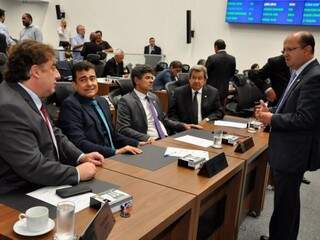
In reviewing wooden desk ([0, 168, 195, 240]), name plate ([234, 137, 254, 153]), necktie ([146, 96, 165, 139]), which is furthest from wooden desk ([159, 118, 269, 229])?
wooden desk ([0, 168, 195, 240])

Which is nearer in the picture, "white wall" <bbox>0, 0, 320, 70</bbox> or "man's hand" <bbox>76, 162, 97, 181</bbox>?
"man's hand" <bbox>76, 162, 97, 181</bbox>

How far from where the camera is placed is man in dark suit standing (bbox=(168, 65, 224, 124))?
Answer: 3.47 metres

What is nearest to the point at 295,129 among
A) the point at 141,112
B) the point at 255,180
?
the point at 255,180

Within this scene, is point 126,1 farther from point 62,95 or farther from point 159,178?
point 159,178

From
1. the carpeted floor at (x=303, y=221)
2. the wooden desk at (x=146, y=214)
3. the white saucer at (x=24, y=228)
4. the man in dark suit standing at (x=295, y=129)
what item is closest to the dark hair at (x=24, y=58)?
the wooden desk at (x=146, y=214)

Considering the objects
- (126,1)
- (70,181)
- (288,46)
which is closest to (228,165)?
(288,46)

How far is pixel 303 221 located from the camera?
307 cm

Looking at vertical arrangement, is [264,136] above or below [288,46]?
below

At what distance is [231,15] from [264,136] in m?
6.16

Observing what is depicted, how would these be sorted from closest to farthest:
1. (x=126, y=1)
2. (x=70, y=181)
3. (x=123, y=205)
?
(x=123, y=205) → (x=70, y=181) → (x=126, y=1)

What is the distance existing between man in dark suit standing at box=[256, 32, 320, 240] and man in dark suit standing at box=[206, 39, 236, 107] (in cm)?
368

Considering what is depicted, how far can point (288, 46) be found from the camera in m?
2.21

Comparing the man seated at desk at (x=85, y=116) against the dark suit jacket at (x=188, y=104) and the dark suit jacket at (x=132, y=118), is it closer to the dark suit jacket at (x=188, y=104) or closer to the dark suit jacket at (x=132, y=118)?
the dark suit jacket at (x=132, y=118)

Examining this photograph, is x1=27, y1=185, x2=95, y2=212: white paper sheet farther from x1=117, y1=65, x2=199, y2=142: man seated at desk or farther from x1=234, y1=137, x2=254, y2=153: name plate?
x1=117, y1=65, x2=199, y2=142: man seated at desk
